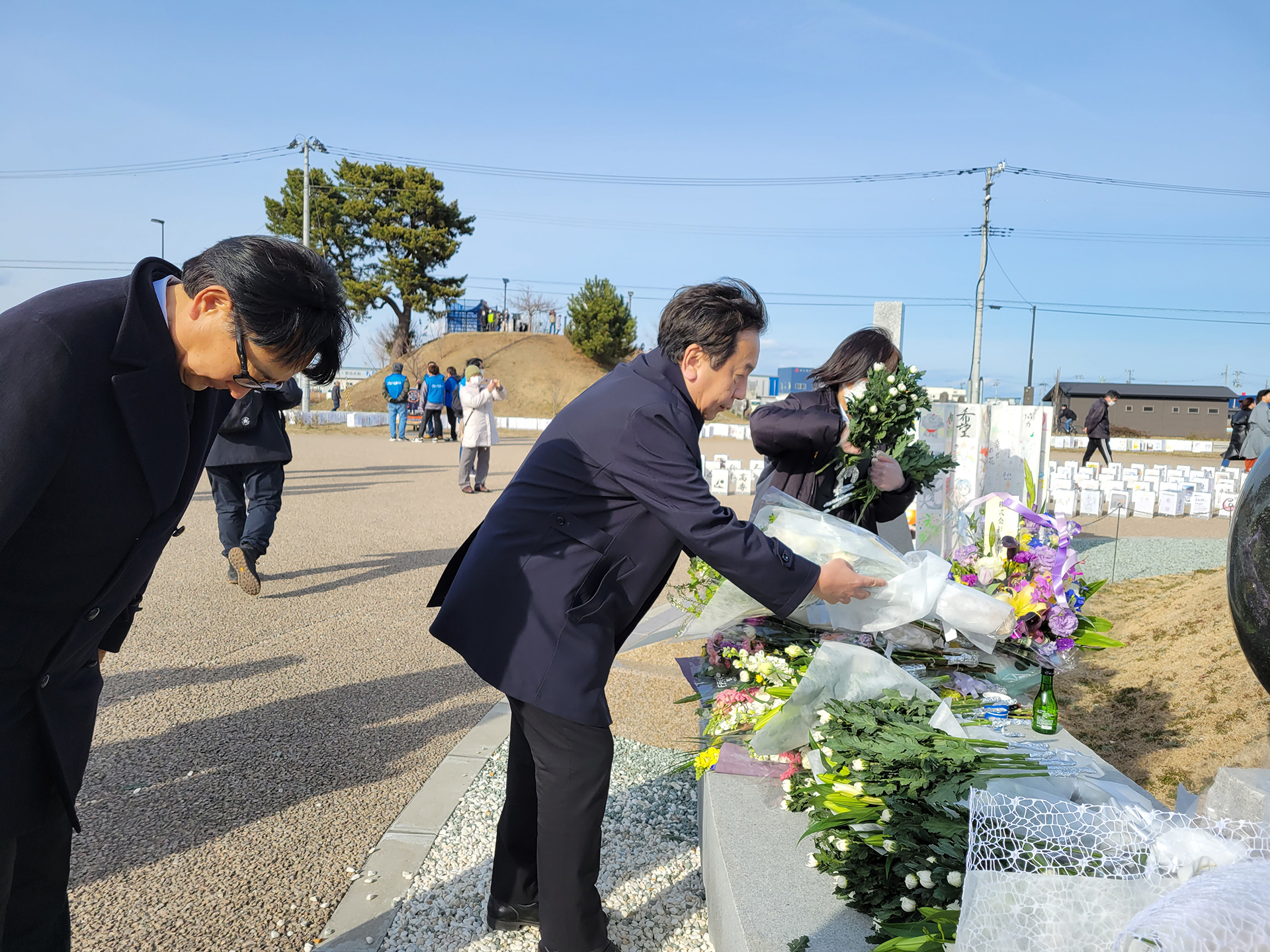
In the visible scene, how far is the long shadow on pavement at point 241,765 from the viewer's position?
3.21m

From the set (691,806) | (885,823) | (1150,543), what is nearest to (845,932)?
(885,823)

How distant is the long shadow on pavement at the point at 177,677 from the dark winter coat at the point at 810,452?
10.3ft

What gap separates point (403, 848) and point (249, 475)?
166 inches

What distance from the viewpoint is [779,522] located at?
3.04m

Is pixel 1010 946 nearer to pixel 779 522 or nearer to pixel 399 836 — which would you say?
pixel 779 522

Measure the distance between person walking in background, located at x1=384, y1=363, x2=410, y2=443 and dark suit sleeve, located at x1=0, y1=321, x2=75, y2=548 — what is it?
20.0m

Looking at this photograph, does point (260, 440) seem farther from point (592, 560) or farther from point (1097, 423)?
point (1097, 423)

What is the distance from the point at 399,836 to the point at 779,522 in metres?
1.81

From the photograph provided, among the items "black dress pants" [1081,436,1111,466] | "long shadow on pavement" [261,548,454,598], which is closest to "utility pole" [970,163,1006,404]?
"black dress pants" [1081,436,1111,466]

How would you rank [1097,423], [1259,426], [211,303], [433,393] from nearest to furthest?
1. [211,303]
2. [1259,426]
3. [1097,423]
4. [433,393]

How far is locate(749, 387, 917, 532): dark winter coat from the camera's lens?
3502 mm

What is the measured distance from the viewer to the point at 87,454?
5.44 ft

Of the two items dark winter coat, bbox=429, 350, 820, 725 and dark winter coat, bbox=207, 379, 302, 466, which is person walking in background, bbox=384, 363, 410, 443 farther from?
dark winter coat, bbox=429, 350, 820, 725

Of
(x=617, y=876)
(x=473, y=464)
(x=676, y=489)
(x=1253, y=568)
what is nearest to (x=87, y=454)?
(x=676, y=489)
